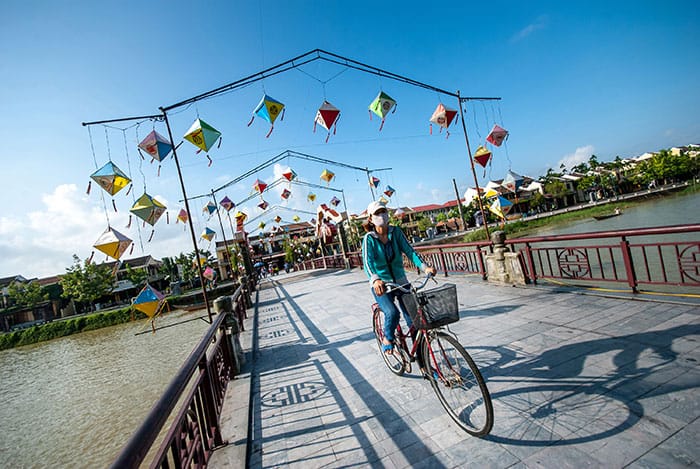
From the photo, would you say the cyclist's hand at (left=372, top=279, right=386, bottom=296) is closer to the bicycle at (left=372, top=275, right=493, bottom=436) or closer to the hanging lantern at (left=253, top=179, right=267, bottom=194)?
the bicycle at (left=372, top=275, right=493, bottom=436)

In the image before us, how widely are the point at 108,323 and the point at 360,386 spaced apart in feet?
125

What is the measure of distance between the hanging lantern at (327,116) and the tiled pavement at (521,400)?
16.6 feet

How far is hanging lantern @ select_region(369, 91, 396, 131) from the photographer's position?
7.53 metres

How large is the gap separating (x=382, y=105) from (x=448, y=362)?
6441mm

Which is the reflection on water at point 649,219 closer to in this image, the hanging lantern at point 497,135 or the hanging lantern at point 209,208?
the hanging lantern at point 497,135

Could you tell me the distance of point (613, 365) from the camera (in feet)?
9.73

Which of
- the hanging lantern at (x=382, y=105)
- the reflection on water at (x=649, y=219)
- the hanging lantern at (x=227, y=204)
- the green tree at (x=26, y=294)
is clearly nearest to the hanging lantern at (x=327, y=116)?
the hanging lantern at (x=382, y=105)

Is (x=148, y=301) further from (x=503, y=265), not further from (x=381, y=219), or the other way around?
(x=503, y=265)

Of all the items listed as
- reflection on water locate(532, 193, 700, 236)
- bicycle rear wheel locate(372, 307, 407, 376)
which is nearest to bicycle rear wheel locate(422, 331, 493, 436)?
bicycle rear wheel locate(372, 307, 407, 376)

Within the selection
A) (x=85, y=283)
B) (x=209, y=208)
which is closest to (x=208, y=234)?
(x=209, y=208)

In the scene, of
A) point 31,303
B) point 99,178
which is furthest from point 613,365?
point 31,303

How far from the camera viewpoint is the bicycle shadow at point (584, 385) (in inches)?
89.4

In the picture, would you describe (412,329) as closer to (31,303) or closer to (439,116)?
(439,116)

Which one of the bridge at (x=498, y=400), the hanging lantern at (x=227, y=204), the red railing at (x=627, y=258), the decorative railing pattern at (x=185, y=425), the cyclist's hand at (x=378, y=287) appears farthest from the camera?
the hanging lantern at (x=227, y=204)
